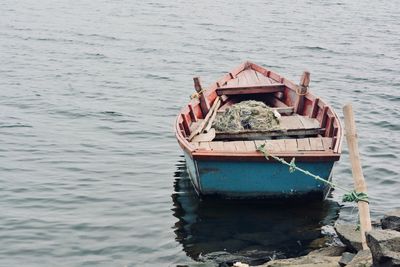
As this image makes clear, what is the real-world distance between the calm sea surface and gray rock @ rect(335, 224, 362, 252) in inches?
35.4

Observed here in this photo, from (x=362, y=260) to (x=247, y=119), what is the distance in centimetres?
551

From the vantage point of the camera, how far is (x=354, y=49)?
2817 cm

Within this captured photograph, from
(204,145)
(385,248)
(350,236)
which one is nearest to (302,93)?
(204,145)

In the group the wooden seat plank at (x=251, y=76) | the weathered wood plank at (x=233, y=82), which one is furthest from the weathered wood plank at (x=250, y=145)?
the wooden seat plank at (x=251, y=76)

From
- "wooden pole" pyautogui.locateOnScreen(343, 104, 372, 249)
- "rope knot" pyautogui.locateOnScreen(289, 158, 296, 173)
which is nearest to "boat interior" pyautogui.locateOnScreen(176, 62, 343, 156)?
"rope knot" pyautogui.locateOnScreen(289, 158, 296, 173)

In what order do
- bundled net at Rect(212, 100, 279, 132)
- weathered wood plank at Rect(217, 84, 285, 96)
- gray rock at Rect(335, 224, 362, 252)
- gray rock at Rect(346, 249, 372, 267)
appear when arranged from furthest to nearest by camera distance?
weathered wood plank at Rect(217, 84, 285, 96) → bundled net at Rect(212, 100, 279, 132) → gray rock at Rect(335, 224, 362, 252) → gray rock at Rect(346, 249, 372, 267)

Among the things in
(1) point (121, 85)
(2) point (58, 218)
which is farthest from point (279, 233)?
(1) point (121, 85)

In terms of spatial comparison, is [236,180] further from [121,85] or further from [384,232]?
[121,85]

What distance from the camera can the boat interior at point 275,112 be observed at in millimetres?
11719

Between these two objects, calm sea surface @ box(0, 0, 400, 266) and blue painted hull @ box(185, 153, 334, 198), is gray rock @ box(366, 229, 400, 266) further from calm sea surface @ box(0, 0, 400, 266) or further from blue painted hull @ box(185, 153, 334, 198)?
blue painted hull @ box(185, 153, 334, 198)

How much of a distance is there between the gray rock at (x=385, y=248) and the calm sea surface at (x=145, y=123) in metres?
2.72

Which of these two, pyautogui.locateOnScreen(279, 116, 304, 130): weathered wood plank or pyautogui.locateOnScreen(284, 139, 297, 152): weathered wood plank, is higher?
pyautogui.locateOnScreen(279, 116, 304, 130): weathered wood plank

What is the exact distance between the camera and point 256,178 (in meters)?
11.0

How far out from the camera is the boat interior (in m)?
11.7
